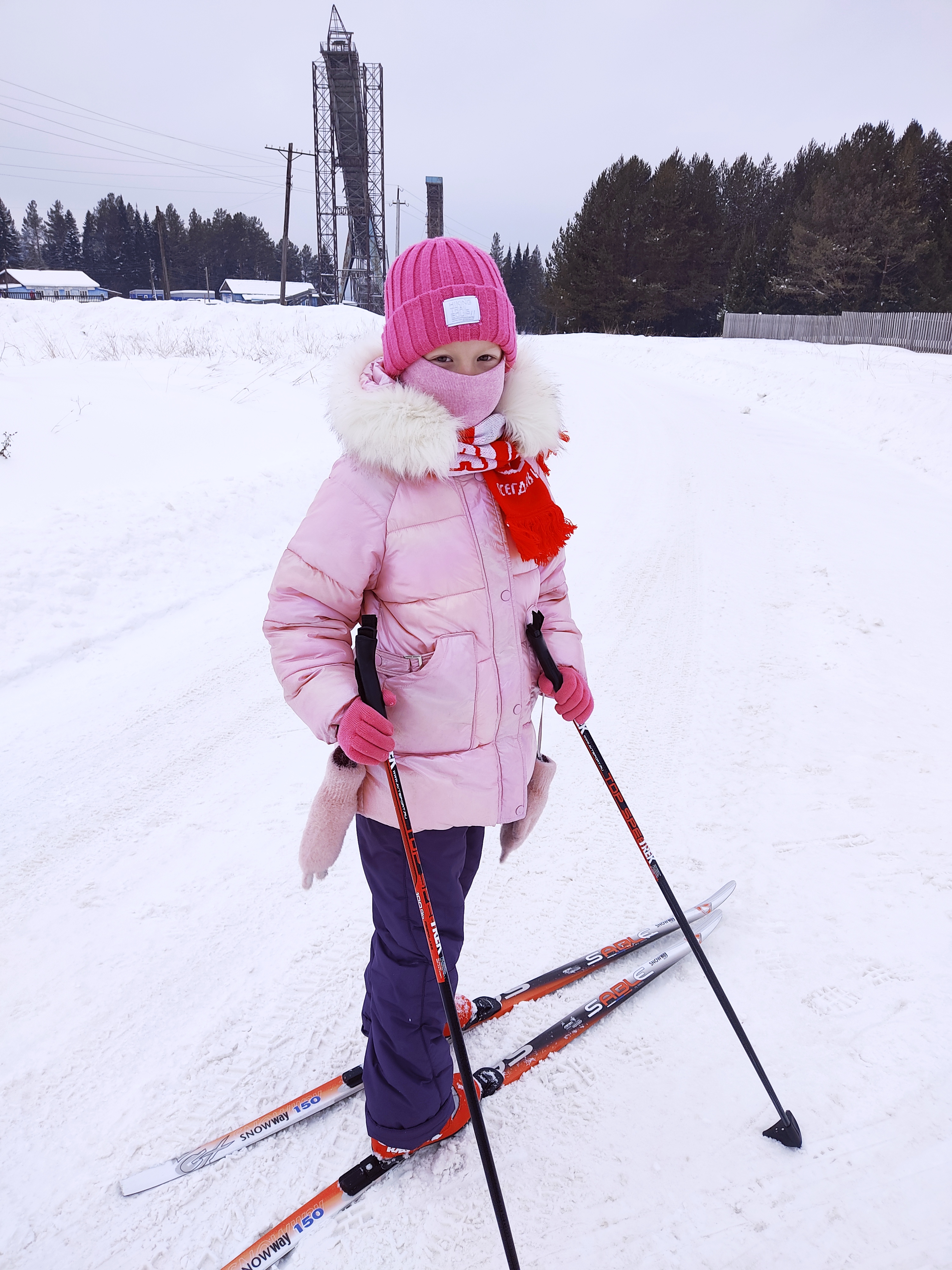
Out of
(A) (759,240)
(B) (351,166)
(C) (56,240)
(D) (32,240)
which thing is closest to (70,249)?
(C) (56,240)

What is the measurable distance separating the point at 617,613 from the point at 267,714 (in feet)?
7.77

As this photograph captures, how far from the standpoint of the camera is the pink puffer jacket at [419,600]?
1.43 m

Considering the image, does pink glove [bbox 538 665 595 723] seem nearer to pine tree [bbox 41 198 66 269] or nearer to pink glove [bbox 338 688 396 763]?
pink glove [bbox 338 688 396 763]

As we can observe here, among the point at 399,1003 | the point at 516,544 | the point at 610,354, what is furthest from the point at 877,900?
the point at 610,354

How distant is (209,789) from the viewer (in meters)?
2.93

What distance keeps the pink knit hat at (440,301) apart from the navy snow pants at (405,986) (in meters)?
1.09

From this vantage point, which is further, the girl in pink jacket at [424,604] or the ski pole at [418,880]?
the girl in pink jacket at [424,604]

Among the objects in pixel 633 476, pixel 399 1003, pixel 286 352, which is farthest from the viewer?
pixel 286 352

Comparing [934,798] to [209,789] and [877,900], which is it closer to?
[877,900]

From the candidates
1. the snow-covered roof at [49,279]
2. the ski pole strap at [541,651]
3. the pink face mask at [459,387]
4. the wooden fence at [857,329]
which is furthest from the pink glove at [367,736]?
the snow-covered roof at [49,279]

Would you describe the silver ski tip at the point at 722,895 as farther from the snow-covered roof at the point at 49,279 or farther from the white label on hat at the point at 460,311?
the snow-covered roof at the point at 49,279

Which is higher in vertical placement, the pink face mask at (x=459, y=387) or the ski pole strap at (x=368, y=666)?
the pink face mask at (x=459, y=387)

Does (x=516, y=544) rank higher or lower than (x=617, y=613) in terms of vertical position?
higher

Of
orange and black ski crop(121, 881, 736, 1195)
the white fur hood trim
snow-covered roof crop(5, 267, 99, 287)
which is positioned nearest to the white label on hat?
the white fur hood trim
